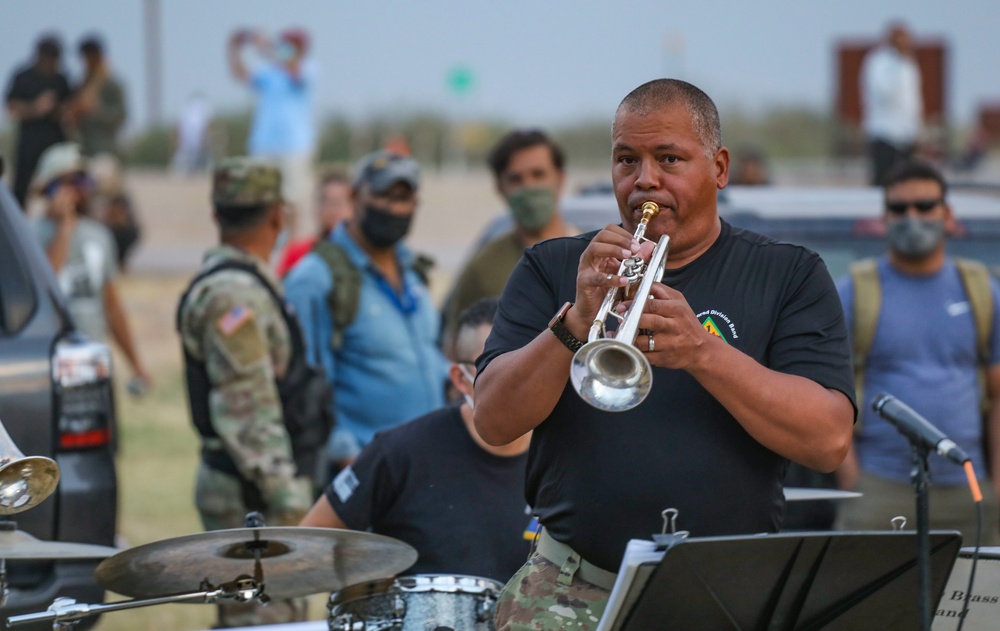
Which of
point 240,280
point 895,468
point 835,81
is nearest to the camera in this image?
point 240,280

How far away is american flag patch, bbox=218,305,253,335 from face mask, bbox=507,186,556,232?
1860mm

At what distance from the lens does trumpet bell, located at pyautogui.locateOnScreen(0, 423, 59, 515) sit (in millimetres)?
3221

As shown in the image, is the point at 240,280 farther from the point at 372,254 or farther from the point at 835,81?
the point at 835,81

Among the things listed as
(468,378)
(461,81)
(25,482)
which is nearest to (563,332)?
(25,482)

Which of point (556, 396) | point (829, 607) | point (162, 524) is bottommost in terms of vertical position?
point (162, 524)

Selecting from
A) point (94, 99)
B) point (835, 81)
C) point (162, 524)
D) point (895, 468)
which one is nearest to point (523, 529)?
point (895, 468)

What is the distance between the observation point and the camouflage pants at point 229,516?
17.8 ft

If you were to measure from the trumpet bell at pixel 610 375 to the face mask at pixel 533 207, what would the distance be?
3939 millimetres

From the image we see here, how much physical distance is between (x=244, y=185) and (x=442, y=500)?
1.77 metres

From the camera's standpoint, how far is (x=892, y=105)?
44.2ft

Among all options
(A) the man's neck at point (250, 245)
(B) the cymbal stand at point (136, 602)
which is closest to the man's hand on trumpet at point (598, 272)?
(B) the cymbal stand at point (136, 602)

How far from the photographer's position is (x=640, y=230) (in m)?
3.04

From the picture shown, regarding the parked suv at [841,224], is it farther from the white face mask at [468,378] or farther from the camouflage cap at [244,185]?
the white face mask at [468,378]

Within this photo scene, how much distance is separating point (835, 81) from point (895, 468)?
21.3 meters
